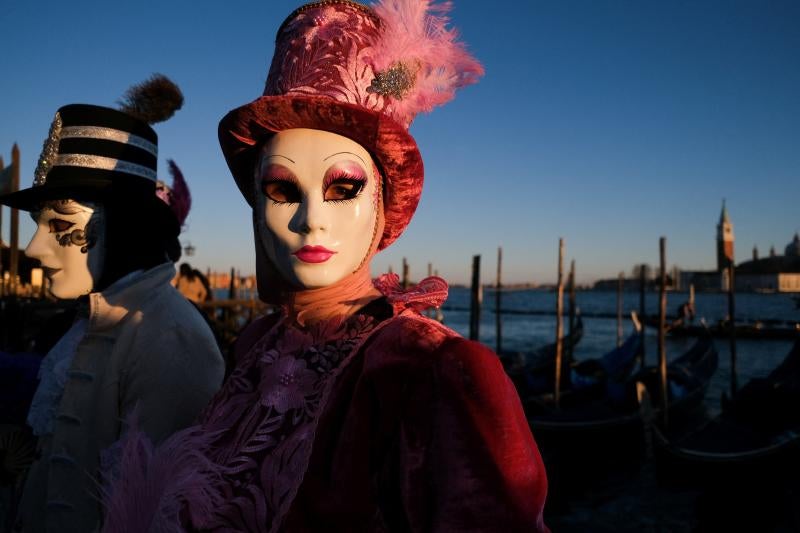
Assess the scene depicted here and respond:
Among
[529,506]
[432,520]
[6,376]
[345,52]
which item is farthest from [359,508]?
[6,376]

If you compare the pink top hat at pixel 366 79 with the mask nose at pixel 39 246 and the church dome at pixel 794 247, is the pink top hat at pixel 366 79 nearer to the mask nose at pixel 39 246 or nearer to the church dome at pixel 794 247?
the mask nose at pixel 39 246

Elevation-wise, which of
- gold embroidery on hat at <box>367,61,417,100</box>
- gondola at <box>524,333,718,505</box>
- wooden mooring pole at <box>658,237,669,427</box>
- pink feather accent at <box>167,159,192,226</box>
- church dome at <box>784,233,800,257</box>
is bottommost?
gondola at <box>524,333,718,505</box>

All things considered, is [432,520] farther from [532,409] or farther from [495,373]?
[532,409]

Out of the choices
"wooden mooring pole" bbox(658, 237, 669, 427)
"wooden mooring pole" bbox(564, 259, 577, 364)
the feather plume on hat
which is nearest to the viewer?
the feather plume on hat

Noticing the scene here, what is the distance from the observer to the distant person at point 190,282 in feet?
35.8

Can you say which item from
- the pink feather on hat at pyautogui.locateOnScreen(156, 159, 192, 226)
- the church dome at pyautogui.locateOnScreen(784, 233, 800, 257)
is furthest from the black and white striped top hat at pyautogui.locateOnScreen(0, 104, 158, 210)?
the church dome at pyautogui.locateOnScreen(784, 233, 800, 257)

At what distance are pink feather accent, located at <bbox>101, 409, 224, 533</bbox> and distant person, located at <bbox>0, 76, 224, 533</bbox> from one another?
48 cm

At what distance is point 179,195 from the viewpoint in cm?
232

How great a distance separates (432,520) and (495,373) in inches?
9.9

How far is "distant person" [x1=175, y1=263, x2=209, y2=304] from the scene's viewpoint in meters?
10.9

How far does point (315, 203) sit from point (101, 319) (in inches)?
42.7

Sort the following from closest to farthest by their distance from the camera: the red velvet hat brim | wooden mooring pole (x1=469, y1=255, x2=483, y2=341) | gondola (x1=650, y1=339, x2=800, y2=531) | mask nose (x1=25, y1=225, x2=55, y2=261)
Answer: the red velvet hat brim → mask nose (x1=25, y1=225, x2=55, y2=261) → gondola (x1=650, y1=339, x2=800, y2=531) → wooden mooring pole (x1=469, y1=255, x2=483, y2=341)

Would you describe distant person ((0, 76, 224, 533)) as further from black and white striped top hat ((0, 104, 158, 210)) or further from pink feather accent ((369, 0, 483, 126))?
pink feather accent ((369, 0, 483, 126))

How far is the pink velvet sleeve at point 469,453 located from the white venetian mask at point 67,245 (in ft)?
5.05
